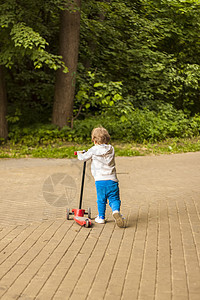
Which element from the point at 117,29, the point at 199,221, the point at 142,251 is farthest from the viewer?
the point at 117,29

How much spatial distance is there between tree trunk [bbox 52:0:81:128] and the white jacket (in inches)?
357

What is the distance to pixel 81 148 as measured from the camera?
1349 cm

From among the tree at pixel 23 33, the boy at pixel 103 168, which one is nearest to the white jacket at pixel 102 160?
the boy at pixel 103 168

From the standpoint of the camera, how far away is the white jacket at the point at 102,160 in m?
6.25

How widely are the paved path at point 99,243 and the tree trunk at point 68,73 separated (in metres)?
5.79

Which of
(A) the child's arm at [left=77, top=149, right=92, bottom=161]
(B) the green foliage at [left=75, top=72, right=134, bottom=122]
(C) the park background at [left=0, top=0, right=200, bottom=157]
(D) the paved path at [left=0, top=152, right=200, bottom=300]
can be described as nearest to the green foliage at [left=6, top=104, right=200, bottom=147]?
(C) the park background at [left=0, top=0, right=200, bottom=157]

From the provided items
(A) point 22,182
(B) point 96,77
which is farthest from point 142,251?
(B) point 96,77

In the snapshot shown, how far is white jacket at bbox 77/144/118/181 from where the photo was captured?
6246 mm

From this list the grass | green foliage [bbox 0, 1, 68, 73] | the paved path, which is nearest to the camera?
the paved path

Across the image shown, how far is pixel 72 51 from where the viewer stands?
15.1m

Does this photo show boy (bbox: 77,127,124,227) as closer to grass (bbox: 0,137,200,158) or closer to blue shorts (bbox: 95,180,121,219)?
blue shorts (bbox: 95,180,121,219)

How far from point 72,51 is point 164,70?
16.3ft

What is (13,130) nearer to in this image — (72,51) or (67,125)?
(67,125)

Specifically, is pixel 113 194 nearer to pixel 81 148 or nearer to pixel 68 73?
pixel 81 148
